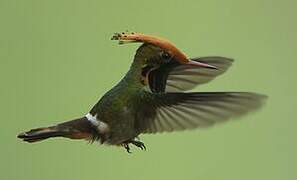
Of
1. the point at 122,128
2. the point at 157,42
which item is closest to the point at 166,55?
the point at 157,42

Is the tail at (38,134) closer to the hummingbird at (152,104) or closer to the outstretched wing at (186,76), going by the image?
the hummingbird at (152,104)

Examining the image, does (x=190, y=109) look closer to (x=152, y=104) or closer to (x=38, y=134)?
(x=152, y=104)

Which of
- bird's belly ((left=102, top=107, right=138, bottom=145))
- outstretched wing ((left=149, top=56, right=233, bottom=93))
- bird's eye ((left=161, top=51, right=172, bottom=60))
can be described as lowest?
bird's belly ((left=102, top=107, right=138, bottom=145))

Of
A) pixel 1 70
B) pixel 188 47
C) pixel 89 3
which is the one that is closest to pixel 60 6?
pixel 89 3

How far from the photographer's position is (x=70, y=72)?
63.4 inches

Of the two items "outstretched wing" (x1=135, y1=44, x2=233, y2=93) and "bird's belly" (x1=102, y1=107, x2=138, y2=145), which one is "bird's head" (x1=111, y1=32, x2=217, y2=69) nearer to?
"outstretched wing" (x1=135, y1=44, x2=233, y2=93)

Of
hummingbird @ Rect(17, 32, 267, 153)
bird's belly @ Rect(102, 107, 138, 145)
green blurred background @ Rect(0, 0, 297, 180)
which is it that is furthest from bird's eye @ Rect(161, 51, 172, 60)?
green blurred background @ Rect(0, 0, 297, 180)

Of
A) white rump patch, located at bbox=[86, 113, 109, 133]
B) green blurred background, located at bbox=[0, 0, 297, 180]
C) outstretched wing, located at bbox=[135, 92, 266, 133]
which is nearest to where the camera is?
outstretched wing, located at bbox=[135, 92, 266, 133]

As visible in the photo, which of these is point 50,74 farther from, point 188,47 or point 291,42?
point 291,42

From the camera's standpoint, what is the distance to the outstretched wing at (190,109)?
34.8 inches

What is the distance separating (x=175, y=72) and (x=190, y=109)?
12 cm

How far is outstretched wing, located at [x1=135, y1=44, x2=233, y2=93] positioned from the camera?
0.97m

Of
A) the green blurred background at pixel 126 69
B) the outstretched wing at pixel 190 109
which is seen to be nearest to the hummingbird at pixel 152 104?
the outstretched wing at pixel 190 109

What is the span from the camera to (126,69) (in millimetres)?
1631
